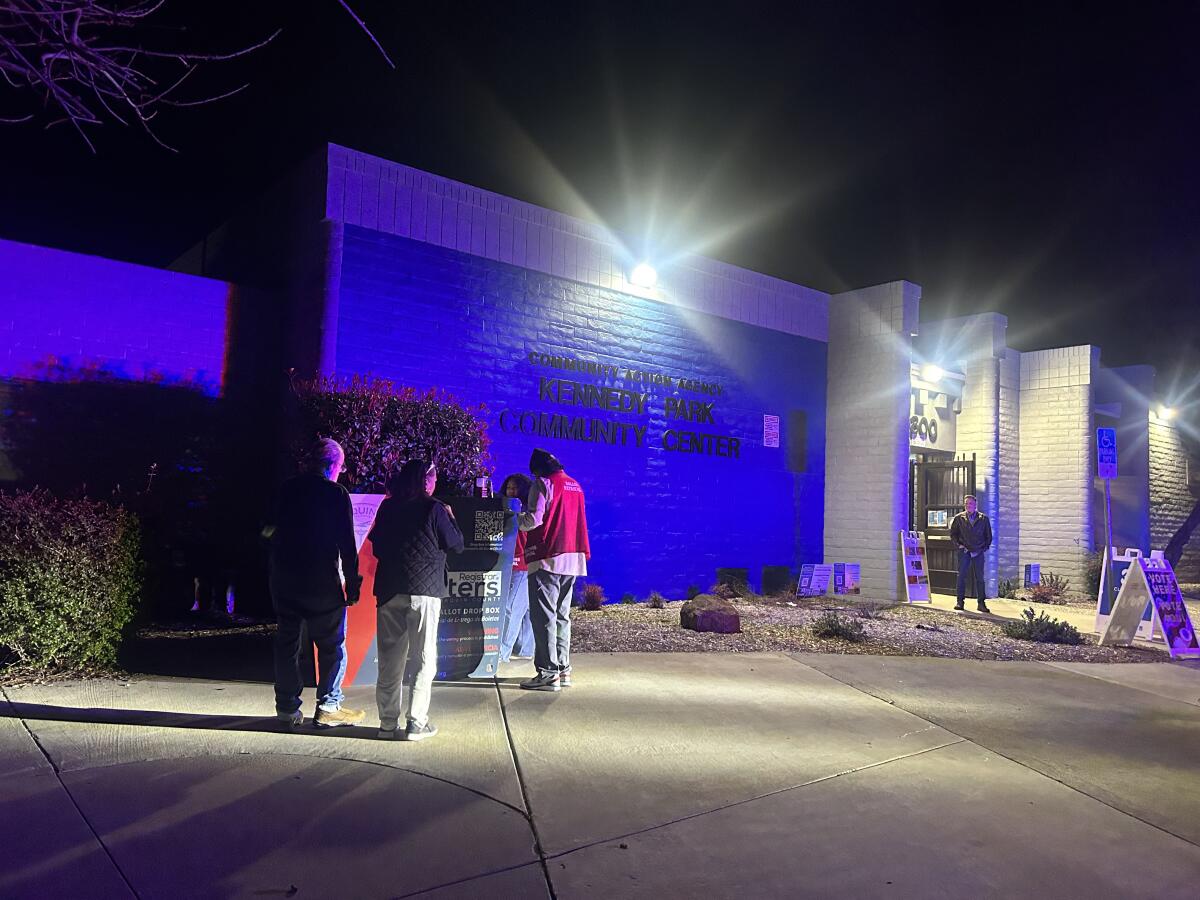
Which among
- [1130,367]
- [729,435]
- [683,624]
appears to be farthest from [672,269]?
[1130,367]

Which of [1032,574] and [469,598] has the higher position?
[469,598]

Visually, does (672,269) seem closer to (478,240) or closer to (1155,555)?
(478,240)

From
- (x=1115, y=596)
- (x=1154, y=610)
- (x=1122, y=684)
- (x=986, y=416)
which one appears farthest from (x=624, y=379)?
(x=986, y=416)

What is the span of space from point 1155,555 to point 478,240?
9520 millimetres

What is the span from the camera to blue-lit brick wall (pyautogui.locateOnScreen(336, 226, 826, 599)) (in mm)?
9891

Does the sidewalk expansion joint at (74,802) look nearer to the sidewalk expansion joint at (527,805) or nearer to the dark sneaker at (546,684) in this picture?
the sidewalk expansion joint at (527,805)

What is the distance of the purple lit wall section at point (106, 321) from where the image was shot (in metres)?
8.12

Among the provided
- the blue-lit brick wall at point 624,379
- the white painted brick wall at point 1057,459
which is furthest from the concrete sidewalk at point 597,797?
the white painted brick wall at point 1057,459

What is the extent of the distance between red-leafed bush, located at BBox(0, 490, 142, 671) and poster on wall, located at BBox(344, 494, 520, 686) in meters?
1.76

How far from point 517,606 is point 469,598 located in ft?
3.23

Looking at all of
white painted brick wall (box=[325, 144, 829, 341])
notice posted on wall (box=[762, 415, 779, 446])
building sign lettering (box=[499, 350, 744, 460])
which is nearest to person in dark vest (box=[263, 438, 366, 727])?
white painted brick wall (box=[325, 144, 829, 341])

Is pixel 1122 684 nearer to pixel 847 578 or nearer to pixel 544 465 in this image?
pixel 544 465

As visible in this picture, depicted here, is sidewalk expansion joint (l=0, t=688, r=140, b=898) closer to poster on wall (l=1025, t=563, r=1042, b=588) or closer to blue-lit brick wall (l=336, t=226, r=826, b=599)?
blue-lit brick wall (l=336, t=226, r=826, b=599)

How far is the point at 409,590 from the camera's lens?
16.5 feet
